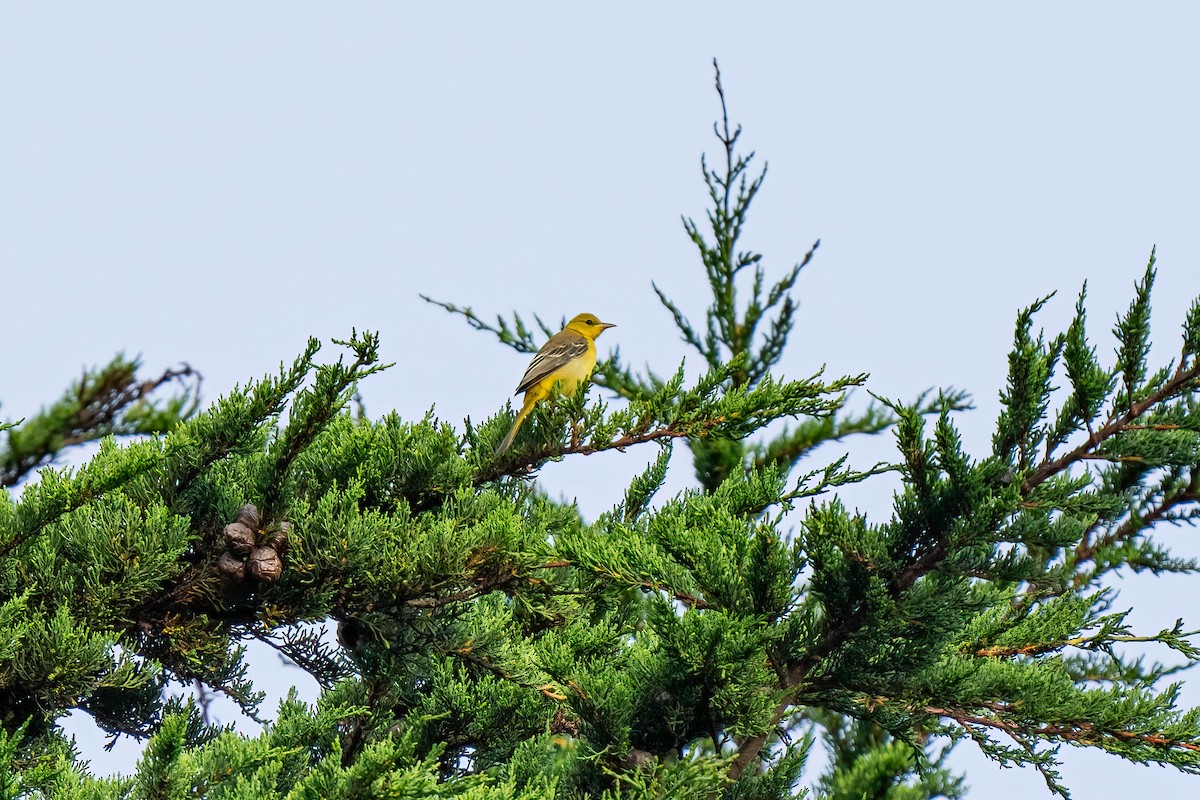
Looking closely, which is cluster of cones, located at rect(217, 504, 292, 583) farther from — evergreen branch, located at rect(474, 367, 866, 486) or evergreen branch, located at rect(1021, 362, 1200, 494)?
evergreen branch, located at rect(1021, 362, 1200, 494)

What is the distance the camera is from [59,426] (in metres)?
9.21

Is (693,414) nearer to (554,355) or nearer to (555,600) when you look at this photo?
(555,600)

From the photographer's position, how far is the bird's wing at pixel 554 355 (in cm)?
752

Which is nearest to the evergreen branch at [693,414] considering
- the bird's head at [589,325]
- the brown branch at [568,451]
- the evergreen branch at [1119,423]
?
the brown branch at [568,451]

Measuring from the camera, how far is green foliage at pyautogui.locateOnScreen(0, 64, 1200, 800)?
9.73 feet

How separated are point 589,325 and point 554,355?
151 centimetres

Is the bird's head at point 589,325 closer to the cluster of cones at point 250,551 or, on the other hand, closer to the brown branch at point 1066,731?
the cluster of cones at point 250,551

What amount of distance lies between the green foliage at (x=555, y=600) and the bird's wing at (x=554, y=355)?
11.0 feet

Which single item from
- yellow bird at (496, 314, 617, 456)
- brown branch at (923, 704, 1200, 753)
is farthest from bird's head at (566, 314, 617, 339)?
brown branch at (923, 704, 1200, 753)

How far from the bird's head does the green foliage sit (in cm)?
510

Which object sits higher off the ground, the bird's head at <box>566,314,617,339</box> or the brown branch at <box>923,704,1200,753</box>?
the bird's head at <box>566,314,617,339</box>

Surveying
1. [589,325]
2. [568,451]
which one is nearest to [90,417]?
[589,325]

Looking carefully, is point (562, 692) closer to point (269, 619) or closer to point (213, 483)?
point (269, 619)

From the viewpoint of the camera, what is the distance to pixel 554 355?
309 inches
